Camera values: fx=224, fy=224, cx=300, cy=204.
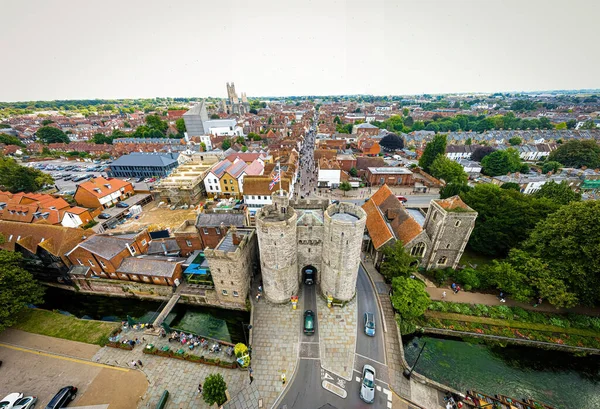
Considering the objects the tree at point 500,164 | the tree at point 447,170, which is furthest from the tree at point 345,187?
the tree at point 500,164

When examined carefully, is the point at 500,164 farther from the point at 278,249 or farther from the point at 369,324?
the point at 278,249

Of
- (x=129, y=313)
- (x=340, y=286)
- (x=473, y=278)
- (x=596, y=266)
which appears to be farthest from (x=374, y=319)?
(x=129, y=313)

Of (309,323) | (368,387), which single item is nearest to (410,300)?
(368,387)

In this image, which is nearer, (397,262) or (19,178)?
(397,262)

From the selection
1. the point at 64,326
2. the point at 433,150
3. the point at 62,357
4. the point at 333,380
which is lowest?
the point at 64,326

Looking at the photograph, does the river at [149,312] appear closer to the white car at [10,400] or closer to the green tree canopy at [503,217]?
the white car at [10,400]

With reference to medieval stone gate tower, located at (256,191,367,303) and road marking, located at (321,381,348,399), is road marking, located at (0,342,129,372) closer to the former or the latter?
medieval stone gate tower, located at (256,191,367,303)

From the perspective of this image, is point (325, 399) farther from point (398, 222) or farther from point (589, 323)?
point (589, 323)
